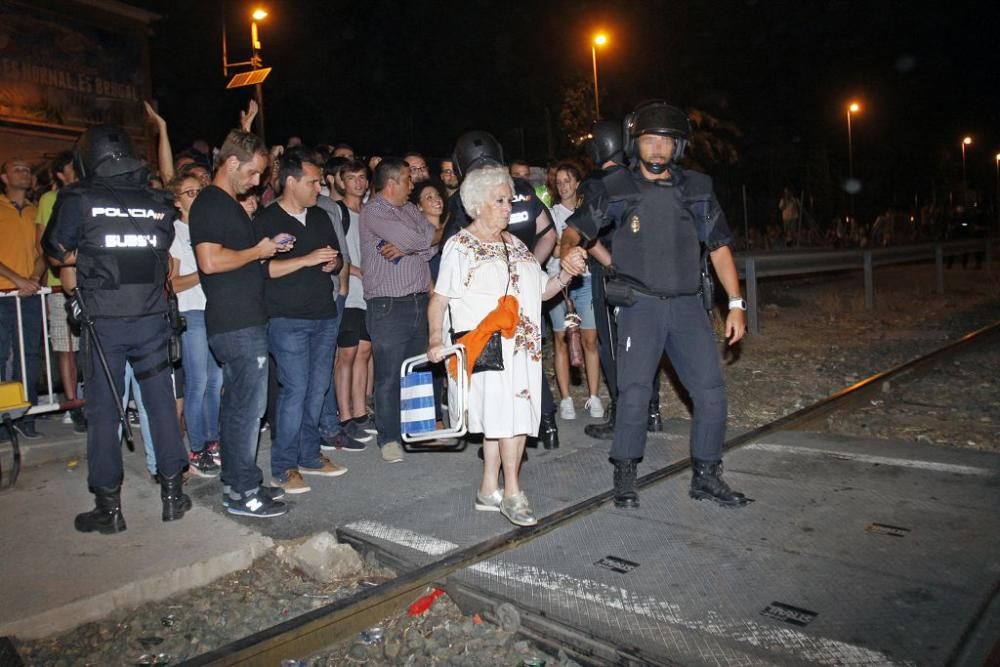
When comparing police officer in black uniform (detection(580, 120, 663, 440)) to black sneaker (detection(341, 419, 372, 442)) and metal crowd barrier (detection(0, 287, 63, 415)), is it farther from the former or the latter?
metal crowd barrier (detection(0, 287, 63, 415))

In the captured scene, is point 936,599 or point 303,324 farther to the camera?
point 303,324

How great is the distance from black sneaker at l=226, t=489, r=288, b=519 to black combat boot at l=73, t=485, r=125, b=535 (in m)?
0.61

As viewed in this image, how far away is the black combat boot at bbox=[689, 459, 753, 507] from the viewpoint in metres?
4.72

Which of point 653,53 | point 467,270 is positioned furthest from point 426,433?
point 653,53

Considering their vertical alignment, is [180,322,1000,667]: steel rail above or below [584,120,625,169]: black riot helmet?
below

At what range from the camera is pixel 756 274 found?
11.5 metres

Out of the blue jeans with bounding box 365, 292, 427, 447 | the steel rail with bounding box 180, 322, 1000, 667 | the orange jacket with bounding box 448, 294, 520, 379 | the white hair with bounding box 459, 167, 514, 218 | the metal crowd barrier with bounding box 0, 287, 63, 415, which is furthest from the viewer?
the metal crowd barrier with bounding box 0, 287, 63, 415

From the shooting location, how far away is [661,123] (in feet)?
15.3

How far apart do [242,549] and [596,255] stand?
2686 mm

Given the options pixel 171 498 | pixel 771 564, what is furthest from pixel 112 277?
pixel 771 564

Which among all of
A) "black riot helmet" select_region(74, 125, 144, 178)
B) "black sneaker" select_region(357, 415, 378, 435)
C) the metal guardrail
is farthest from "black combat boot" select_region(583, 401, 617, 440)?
the metal guardrail

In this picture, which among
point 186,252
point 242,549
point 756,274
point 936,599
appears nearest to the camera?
point 936,599

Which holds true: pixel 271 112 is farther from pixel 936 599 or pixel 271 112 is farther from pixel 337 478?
pixel 936 599

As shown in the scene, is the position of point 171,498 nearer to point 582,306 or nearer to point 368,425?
point 368,425
